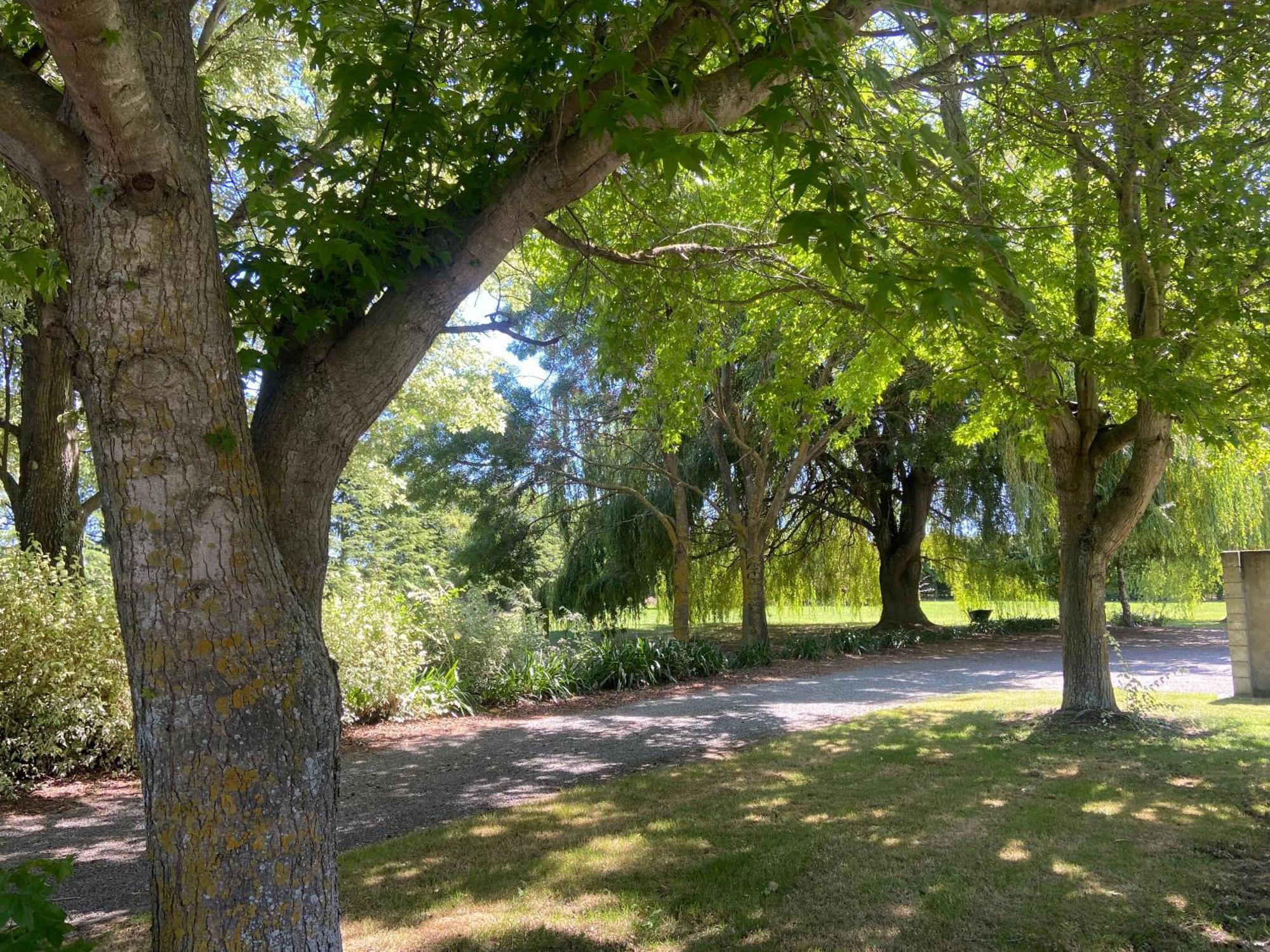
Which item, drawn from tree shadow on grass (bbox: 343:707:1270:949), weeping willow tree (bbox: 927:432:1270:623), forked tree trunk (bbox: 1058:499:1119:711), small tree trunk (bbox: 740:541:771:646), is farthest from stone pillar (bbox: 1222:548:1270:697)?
small tree trunk (bbox: 740:541:771:646)

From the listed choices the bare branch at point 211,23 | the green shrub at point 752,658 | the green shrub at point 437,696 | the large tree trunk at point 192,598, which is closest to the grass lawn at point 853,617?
the green shrub at point 752,658

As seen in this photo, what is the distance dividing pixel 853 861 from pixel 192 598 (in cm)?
413

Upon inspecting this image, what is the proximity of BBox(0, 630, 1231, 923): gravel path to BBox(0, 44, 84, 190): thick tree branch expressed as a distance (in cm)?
388

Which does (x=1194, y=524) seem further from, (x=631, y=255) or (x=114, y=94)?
(x=114, y=94)

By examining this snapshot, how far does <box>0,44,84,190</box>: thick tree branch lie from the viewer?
2.53m

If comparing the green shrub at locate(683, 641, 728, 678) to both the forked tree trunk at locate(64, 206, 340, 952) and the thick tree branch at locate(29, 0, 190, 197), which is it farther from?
the thick tree branch at locate(29, 0, 190, 197)

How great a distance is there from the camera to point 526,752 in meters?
8.96

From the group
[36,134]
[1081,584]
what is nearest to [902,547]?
[1081,584]

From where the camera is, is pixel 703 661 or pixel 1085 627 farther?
pixel 703 661

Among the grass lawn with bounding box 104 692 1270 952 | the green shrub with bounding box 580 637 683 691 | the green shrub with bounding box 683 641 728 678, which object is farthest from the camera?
the green shrub with bounding box 683 641 728 678

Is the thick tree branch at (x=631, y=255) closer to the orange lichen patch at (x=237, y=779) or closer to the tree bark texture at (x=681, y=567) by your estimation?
the orange lichen patch at (x=237, y=779)

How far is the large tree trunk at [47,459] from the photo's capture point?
9.98m

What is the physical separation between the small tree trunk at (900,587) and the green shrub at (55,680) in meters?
17.7

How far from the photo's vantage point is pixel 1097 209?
758 cm
